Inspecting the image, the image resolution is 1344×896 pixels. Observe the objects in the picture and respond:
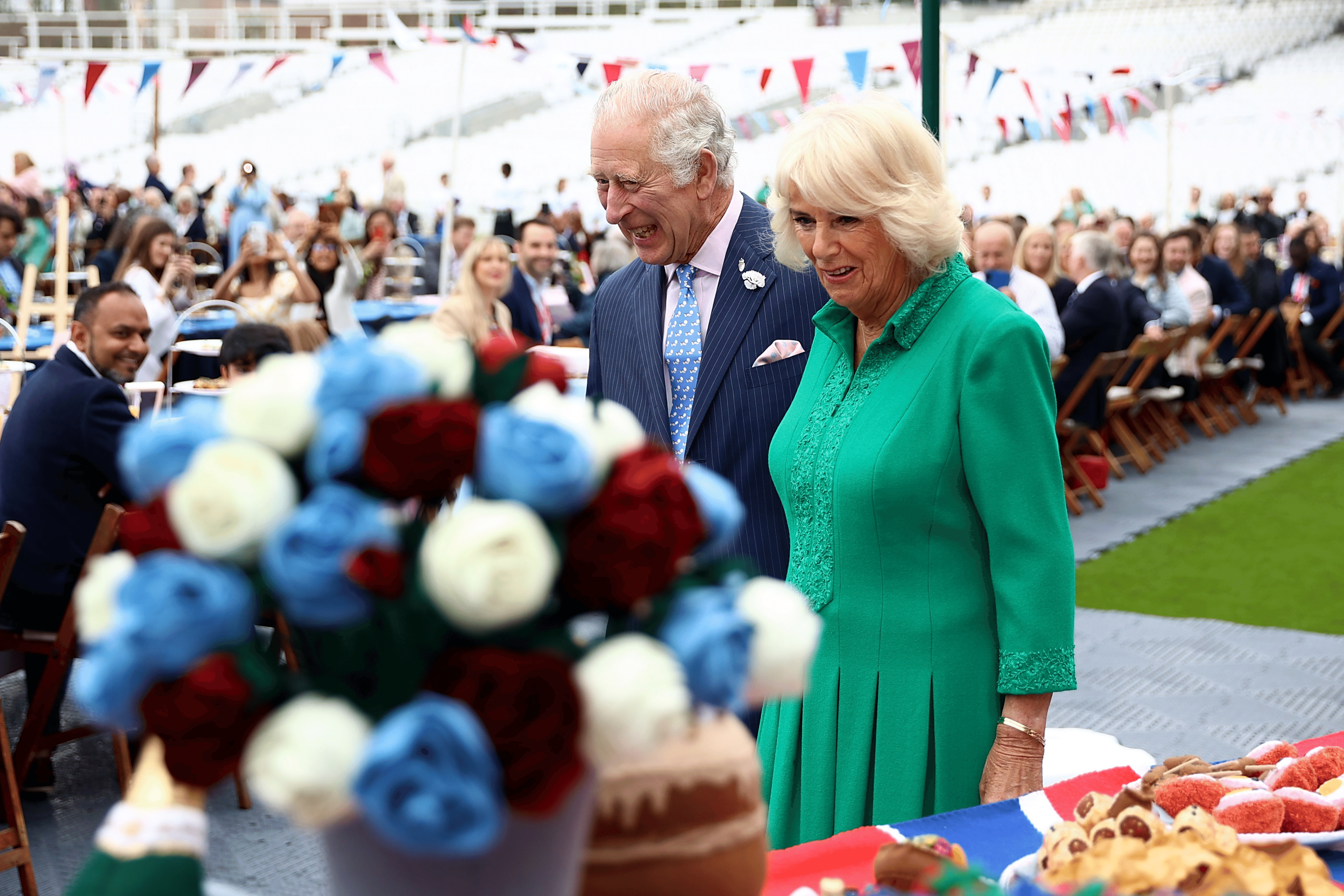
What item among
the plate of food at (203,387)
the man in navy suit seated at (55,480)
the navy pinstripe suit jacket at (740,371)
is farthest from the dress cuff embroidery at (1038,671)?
the plate of food at (203,387)

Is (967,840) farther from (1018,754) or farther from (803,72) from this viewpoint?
(803,72)

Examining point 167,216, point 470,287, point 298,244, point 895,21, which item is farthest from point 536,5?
point 470,287

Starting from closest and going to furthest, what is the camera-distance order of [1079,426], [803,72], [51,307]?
[1079,426] → [51,307] → [803,72]

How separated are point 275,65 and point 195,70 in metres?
0.69

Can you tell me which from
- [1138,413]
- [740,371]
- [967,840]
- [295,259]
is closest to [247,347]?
[740,371]

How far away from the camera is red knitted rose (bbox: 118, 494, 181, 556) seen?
0.74 metres

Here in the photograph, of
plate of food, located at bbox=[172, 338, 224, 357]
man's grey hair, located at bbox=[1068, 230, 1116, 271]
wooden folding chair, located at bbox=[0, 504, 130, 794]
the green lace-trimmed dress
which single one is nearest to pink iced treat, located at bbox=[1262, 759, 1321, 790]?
the green lace-trimmed dress

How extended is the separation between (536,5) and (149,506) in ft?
121

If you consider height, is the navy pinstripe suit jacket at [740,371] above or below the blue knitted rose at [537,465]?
below

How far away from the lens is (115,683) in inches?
26.9

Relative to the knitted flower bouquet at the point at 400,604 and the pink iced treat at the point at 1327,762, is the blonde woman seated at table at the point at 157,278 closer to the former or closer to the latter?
the pink iced treat at the point at 1327,762

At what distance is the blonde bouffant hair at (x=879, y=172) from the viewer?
5.31ft

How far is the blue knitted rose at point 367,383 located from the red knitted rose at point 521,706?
0.14 metres

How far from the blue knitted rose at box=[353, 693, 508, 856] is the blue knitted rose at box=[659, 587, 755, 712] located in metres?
0.13
